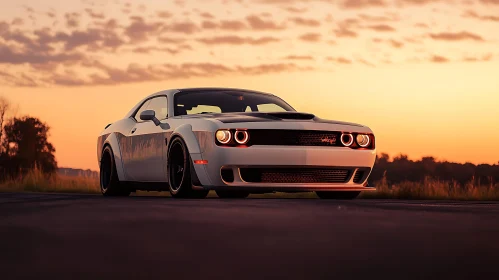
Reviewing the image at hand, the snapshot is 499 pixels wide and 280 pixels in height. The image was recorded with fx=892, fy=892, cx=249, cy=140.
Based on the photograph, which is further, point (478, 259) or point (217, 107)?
point (217, 107)

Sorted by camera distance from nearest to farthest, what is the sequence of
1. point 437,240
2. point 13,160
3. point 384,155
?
point 437,240, point 13,160, point 384,155

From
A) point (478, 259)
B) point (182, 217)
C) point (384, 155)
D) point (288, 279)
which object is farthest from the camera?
point (384, 155)

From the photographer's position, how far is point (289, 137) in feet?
34.7

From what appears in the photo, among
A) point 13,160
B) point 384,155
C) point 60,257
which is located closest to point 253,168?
Answer: point 60,257

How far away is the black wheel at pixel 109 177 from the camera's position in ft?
42.7

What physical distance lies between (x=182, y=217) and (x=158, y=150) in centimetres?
459

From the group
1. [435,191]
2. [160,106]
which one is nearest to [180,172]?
[160,106]

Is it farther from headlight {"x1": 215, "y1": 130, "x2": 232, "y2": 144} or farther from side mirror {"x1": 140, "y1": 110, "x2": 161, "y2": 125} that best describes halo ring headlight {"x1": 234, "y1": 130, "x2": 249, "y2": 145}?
side mirror {"x1": 140, "y1": 110, "x2": 161, "y2": 125}

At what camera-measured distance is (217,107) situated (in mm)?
12148

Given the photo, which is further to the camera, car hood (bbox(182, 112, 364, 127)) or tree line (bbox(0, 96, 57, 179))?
tree line (bbox(0, 96, 57, 179))

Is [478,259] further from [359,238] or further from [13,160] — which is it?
[13,160]

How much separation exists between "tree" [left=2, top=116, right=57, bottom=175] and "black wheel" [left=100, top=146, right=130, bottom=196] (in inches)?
1537

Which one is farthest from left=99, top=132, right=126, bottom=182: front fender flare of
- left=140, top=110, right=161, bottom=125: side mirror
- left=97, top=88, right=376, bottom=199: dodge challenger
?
left=140, top=110, right=161, bottom=125: side mirror

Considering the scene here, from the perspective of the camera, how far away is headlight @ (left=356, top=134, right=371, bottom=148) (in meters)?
11.2
